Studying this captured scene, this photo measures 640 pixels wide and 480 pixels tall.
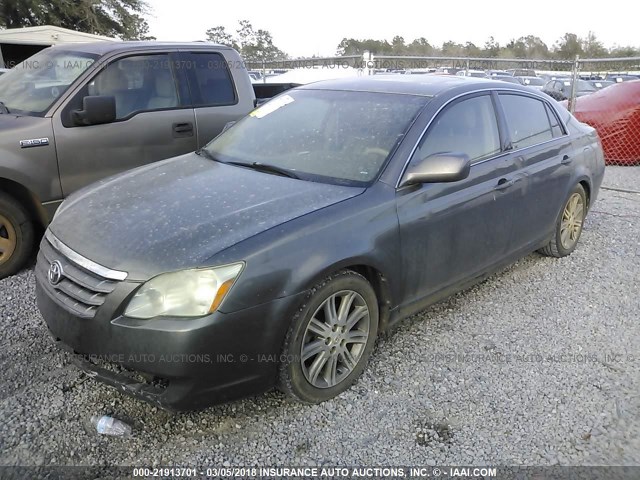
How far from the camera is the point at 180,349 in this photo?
7.76 ft

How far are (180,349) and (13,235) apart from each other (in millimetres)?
2821

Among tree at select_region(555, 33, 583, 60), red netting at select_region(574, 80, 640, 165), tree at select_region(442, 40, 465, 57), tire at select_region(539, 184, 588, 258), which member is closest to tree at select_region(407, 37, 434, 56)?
tree at select_region(442, 40, 465, 57)

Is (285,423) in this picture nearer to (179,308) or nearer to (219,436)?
(219,436)

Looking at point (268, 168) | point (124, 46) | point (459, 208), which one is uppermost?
point (124, 46)

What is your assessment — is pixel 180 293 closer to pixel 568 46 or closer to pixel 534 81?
pixel 534 81

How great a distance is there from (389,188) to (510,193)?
4.12ft

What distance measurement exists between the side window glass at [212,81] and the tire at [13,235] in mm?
1935

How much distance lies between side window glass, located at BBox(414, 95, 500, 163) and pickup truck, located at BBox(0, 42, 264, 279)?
2783 millimetres

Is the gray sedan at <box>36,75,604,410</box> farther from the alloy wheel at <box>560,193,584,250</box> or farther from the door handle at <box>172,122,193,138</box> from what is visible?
the door handle at <box>172,122,193,138</box>

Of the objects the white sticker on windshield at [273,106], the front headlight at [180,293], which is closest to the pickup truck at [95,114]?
the white sticker on windshield at [273,106]

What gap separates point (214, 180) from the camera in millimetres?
3277

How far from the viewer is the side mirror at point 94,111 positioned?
15.1 ft

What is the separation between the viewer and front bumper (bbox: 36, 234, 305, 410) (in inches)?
93.8

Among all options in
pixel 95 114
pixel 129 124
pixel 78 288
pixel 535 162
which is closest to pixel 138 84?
pixel 129 124
